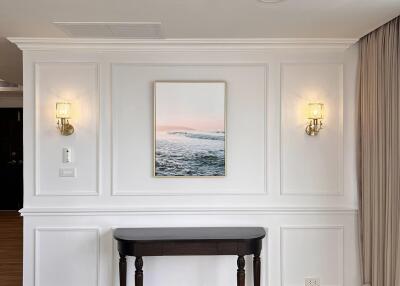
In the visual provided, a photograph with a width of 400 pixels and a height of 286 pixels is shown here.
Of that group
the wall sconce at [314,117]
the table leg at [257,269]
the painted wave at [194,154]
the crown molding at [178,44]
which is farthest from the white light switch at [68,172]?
the wall sconce at [314,117]

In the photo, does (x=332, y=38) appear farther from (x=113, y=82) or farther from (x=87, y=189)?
(x=87, y=189)

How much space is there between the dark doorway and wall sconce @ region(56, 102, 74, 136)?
5.18 metres

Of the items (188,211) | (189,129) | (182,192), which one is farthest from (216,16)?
(188,211)

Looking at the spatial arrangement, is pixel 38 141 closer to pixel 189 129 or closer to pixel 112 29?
pixel 112 29

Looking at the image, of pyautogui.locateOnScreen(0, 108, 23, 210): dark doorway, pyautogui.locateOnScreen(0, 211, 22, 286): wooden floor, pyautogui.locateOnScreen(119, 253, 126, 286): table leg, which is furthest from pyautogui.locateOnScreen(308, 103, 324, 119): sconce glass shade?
pyautogui.locateOnScreen(0, 108, 23, 210): dark doorway

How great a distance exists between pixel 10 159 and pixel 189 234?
611 centimetres

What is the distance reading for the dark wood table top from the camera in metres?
2.88

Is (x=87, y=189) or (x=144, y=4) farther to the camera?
(x=87, y=189)

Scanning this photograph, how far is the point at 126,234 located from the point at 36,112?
135cm

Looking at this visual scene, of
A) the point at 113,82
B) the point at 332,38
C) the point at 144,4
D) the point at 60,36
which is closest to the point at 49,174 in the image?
the point at 113,82

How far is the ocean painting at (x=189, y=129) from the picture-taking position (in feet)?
10.5

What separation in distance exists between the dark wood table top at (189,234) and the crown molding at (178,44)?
1.60 meters

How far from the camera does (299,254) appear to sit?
127 inches

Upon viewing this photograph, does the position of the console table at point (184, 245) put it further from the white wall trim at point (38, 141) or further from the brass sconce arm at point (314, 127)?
the brass sconce arm at point (314, 127)
